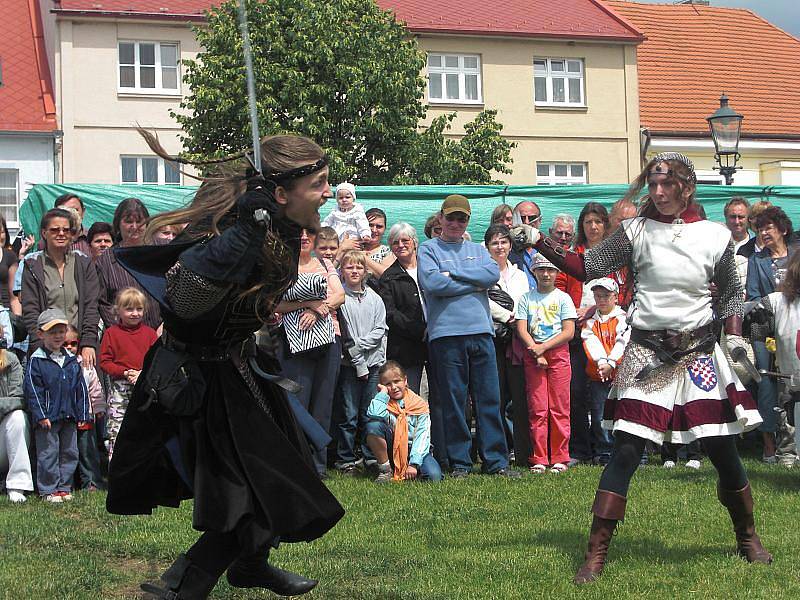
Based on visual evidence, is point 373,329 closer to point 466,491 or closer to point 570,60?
point 466,491

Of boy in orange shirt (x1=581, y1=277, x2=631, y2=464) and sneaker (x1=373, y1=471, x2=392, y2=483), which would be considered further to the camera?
boy in orange shirt (x1=581, y1=277, x2=631, y2=464)

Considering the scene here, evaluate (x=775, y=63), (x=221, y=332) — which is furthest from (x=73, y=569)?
(x=775, y=63)

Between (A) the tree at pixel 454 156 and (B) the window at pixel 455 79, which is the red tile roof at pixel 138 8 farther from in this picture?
(A) the tree at pixel 454 156

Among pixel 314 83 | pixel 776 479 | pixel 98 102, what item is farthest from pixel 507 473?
pixel 98 102

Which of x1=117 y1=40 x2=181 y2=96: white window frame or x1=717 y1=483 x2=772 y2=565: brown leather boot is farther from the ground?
x1=117 y1=40 x2=181 y2=96: white window frame

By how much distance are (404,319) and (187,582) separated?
5304 mm

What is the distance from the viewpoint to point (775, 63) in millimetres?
39781

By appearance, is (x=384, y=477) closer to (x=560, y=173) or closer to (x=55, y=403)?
(x=55, y=403)

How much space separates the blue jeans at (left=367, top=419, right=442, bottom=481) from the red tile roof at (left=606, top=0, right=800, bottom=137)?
27.4 m

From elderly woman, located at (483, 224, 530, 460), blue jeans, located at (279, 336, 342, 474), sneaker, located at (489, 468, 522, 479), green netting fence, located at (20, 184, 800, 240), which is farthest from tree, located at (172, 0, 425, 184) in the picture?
sneaker, located at (489, 468, 522, 479)

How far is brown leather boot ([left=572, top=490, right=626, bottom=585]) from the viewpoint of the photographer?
5812 mm

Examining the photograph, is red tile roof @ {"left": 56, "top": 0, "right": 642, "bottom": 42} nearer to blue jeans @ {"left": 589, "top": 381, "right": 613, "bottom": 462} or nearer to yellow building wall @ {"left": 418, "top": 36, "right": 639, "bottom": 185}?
yellow building wall @ {"left": 418, "top": 36, "right": 639, "bottom": 185}

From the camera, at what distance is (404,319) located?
966cm

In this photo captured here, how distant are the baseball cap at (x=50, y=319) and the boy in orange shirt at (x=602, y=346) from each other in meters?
4.35
